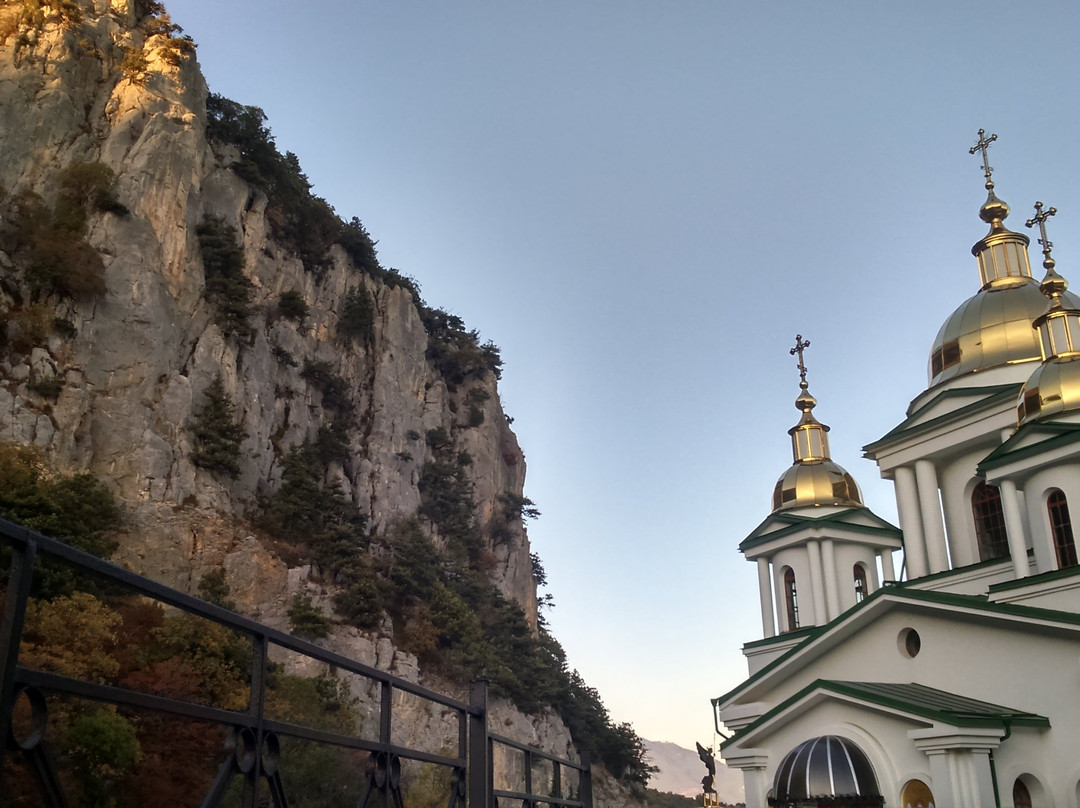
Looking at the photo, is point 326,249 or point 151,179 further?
point 326,249

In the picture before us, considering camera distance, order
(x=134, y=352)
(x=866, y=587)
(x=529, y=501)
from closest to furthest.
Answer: (x=866, y=587), (x=134, y=352), (x=529, y=501)

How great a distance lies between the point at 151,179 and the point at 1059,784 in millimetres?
30684

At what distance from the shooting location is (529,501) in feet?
179

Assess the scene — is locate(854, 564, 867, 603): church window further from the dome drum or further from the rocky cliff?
the rocky cliff

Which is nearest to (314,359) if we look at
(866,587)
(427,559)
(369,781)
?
(427,559)

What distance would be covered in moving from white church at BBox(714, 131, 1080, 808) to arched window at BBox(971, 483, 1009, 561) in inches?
1.6

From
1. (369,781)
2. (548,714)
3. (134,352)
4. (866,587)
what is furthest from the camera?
(548,714)

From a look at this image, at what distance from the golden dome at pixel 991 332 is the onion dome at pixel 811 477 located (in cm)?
390

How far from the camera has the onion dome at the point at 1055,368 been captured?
2075cm

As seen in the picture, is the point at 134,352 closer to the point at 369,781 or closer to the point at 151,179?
the point at 151,179

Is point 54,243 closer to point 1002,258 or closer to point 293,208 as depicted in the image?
point 293,208

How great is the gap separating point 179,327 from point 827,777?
24.1 meters

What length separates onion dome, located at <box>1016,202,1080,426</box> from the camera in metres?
20.8

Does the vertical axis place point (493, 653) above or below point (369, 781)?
above
